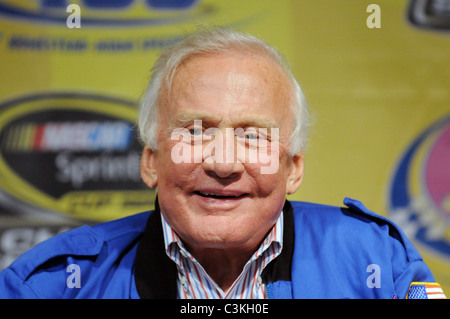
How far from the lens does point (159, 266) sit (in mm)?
1422

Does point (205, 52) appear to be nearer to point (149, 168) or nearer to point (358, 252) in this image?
point (149, 168)

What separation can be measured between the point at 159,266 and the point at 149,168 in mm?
273

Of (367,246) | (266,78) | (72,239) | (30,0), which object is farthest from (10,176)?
(367,246)

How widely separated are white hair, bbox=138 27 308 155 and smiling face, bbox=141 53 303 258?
0.10 feet

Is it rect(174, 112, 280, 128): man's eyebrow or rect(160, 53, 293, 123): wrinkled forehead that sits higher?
rect(160, 53, 293, 123): wrinkled forehead

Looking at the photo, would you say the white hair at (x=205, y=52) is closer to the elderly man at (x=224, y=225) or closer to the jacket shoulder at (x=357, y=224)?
A: the elderly man at (x=224, y=225)

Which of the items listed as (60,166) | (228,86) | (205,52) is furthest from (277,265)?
(60,166)

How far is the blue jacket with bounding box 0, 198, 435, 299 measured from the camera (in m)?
1.34

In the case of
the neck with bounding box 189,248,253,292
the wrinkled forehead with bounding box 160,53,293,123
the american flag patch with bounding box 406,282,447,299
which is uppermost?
the wrinkled forehead with bounding box 160,53,293,123

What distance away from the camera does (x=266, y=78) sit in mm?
1384

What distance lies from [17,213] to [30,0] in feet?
3.32

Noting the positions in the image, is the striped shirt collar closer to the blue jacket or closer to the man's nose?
the blue jacket

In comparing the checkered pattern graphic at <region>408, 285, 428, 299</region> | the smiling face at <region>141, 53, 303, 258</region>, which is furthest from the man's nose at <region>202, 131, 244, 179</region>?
the checkered pattern graphic at <region>408, 285, 428, 299</region>

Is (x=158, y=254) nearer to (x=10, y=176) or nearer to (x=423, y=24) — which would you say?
(x=10, y=176)
